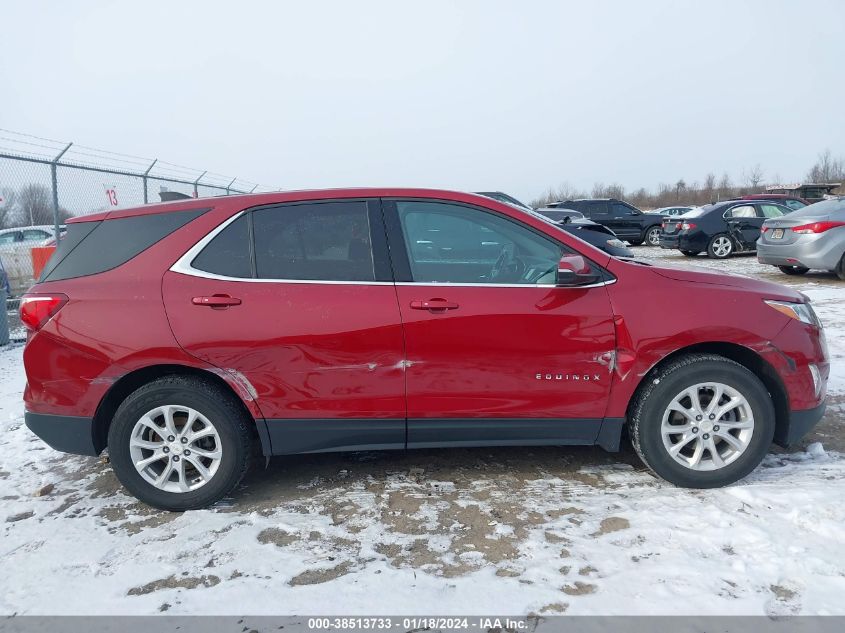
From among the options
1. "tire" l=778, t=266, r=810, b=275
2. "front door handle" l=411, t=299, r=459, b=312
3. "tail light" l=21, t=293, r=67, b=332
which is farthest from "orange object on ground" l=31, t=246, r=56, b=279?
"tire" l=778, t=266, r=810, b=275

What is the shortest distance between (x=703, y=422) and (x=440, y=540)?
1582 millimetres

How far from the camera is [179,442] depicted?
3.01m

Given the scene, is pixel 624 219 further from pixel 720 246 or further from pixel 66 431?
pixel 66 431

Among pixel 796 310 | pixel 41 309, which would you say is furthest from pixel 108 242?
pixel 796 310

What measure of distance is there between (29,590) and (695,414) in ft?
10.9

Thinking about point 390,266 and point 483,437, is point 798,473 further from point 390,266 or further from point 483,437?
point 390,266

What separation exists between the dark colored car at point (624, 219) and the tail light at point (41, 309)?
57.7ft

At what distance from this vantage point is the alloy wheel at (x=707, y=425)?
3.05m

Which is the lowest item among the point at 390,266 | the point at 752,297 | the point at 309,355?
the point at 309,355

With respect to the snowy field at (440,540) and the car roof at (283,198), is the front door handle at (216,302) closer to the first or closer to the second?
the car roof at (283,198)

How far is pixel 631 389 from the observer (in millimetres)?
3055

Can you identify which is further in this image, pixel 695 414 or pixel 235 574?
pixel 695 414
